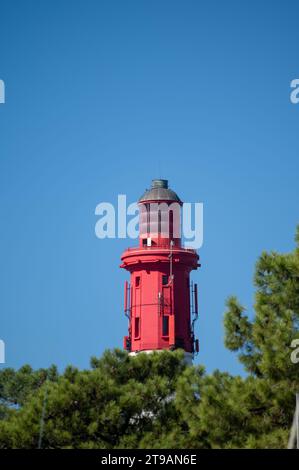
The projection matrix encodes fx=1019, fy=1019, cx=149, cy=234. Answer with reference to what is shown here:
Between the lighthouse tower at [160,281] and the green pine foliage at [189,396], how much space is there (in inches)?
645

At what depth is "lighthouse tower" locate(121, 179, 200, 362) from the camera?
179 ft

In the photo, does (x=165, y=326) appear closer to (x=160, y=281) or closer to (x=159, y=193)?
(x=160, y=281)

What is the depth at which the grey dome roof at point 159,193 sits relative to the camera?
184 ft

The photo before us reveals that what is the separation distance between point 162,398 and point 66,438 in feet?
13.5

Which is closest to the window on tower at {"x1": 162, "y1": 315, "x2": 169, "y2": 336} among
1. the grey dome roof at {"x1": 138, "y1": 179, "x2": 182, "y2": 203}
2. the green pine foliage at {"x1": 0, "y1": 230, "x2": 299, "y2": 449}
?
the grey dome roof at {"x1": 138, "y1": 179, "x2": 182, "y2": 203}

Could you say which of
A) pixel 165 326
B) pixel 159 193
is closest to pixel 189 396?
pixel 165 326

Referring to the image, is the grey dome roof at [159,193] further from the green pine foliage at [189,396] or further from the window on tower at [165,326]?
the green pine foliage at [189,396]

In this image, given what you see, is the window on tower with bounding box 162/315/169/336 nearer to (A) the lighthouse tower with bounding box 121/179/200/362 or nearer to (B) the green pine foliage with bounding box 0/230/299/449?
(A) the lighthouse tower with bounding box 121/179/200/362

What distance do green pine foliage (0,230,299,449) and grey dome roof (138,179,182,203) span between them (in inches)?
760

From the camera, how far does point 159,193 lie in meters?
56.5

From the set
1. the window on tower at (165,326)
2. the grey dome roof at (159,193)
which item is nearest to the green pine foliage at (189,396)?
the window on tower at (165,326)

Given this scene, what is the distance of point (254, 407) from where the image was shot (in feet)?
94.7

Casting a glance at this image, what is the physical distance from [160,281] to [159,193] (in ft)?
16.7
